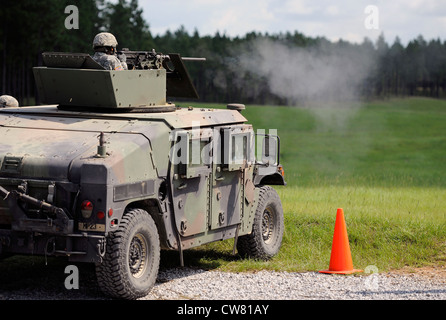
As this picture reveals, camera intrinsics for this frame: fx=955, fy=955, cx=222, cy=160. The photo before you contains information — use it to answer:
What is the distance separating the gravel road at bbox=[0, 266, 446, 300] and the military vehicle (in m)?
0.45

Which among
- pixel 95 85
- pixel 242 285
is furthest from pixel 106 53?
pixel 242 285

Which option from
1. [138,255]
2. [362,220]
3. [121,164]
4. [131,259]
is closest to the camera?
[121,164]

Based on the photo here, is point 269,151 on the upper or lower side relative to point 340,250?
upper

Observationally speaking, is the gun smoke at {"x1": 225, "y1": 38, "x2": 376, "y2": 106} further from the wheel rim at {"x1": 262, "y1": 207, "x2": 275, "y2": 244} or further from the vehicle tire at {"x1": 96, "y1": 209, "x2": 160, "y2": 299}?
the vehicle tire at {"x1": 96, "y1": 209, "x2": 160, "y2": 299}

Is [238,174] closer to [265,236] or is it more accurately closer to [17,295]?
[265,236]

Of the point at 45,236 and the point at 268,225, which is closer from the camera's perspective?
the point at 45,236

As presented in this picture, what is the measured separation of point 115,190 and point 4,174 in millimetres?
1316

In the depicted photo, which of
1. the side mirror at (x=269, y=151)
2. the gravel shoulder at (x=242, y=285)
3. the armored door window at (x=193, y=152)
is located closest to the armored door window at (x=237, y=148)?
the armored door window at (x=193, y=152)

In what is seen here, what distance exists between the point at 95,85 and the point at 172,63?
6.55 ft

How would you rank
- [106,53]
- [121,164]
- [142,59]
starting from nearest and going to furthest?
[121,164] < [106,53] < [142,59]

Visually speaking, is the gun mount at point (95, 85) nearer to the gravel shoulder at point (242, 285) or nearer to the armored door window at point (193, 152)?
the armored door window at point (193, 152)

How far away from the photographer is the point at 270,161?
13.6m

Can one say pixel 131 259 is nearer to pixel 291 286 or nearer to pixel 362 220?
pixel 291 286

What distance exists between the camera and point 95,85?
11523 millimetres
